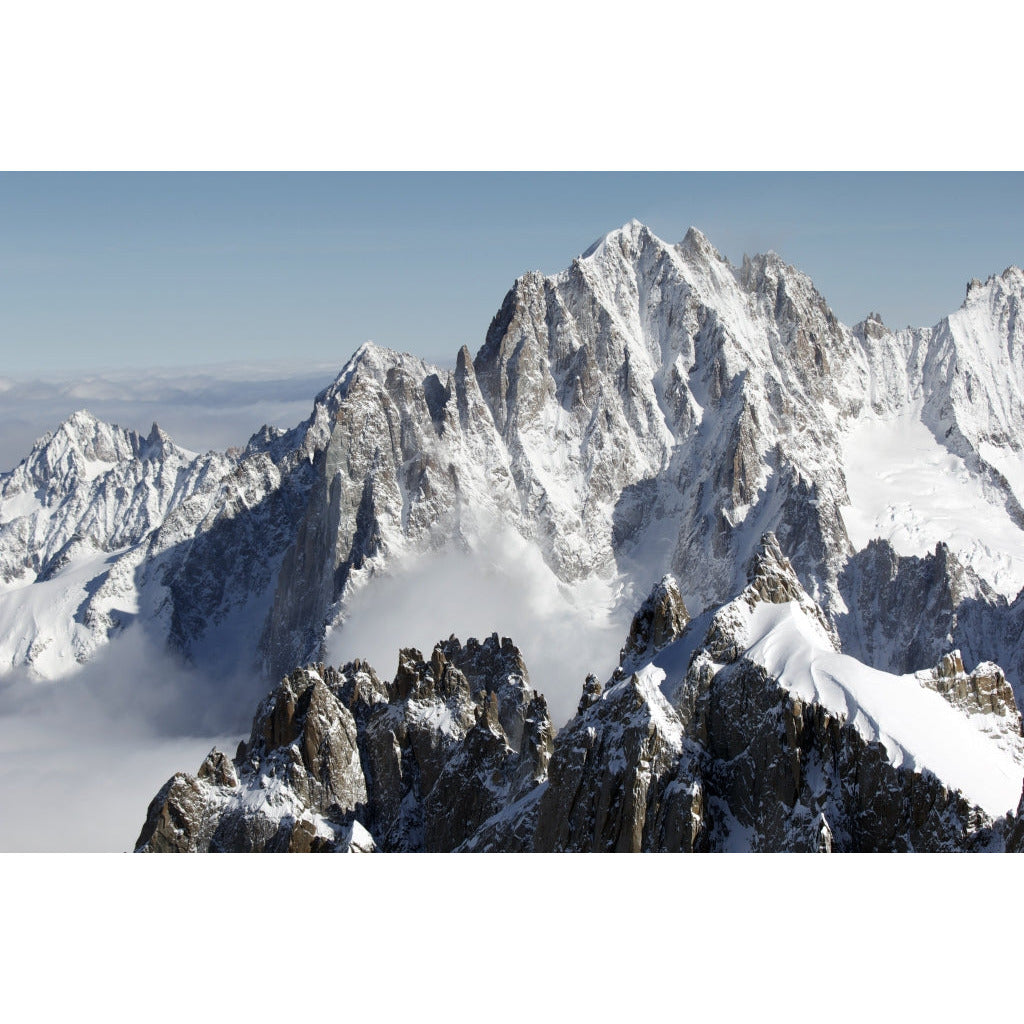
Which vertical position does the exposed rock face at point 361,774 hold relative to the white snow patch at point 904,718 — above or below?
below

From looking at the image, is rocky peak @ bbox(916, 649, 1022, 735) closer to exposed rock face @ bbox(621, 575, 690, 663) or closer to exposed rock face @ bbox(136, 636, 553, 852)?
exposed rock face @ bbox(621, 575, 690, 663)

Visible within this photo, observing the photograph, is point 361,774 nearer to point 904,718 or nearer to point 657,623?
point 657,623

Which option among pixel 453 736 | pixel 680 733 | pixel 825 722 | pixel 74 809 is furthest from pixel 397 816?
pixel 74 809

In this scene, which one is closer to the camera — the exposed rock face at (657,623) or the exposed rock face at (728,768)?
the exposed rock face at (728,768)

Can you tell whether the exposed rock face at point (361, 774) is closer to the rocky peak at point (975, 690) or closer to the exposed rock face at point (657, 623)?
the exposed rock face at point (657, 623)

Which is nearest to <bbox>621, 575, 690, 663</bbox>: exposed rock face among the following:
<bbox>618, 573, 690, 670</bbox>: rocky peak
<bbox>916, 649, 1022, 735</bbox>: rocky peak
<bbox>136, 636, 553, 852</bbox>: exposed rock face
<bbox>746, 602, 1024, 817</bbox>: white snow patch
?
<bbox>618, 573, 690, 670</bbox>: rocky peak

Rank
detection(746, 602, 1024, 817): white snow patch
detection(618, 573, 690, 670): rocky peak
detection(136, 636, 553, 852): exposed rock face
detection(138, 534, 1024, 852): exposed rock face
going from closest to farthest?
detection(746, 602, 1024, 817): white snow patch < detection(138, 534, 1024, 852): exposed rock face < detection(618, 573, 690, 670): rocky peak < detection(136, 636, 553, 852): exposed rock face

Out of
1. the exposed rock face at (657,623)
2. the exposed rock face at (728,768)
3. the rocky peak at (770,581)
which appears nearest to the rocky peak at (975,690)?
the exposed rock face at (728,768)

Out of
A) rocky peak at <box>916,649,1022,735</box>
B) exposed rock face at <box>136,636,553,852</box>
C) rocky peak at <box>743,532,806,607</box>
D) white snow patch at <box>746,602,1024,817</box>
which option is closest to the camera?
white snow patch at <box>746,602,1024,817</box>

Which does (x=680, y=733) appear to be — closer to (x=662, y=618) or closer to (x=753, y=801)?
(x=753, y=801)

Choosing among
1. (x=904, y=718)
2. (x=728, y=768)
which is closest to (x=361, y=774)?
(x=728, y=768)
